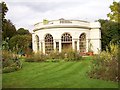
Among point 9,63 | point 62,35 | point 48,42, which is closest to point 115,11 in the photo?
point 9,63

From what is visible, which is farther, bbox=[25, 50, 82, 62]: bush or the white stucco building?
the white stucco building

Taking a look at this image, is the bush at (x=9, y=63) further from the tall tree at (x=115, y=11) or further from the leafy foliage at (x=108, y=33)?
the leafy foliage at (x=108, y=33)

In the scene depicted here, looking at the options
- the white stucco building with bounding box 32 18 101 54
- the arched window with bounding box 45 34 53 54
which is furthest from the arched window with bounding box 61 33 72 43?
the arched window with bounding box 45 34 53 54

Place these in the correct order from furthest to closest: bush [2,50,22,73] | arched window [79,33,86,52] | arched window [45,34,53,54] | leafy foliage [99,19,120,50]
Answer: leafy foliage [99,19,120,50], arched window [79,33,86,52], arched window [45,34,53,54], bush [2,50,22,73]

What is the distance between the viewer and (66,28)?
35969 mm

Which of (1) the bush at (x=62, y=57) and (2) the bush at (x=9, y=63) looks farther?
(1) the bush at (x=62, y=57)

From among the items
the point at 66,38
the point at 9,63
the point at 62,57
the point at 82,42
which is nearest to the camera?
the point at 9,63

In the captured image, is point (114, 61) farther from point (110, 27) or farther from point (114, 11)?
point (110, 27)

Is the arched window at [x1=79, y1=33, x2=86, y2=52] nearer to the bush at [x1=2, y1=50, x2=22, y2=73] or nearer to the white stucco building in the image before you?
the white stucco building

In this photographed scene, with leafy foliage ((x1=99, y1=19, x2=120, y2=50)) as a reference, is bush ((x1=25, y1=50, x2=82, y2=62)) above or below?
below

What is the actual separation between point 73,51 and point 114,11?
907 cm

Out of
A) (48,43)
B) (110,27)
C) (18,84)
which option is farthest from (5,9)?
(18,84)

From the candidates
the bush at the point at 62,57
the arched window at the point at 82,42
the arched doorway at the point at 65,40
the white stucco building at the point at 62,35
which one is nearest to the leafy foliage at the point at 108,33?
the white stucco building at the point at 62,35

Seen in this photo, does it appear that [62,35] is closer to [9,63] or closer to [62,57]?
[62,57]
